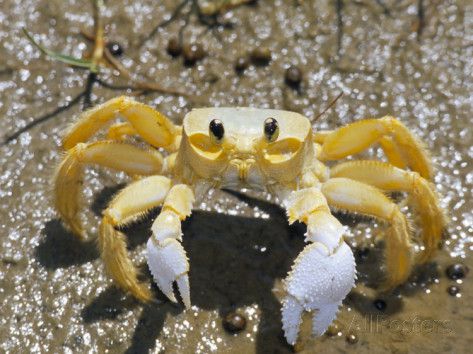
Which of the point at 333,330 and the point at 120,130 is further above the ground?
the point at 120,130

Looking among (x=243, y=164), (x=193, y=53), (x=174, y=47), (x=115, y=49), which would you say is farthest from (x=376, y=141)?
(x=115, y=49)

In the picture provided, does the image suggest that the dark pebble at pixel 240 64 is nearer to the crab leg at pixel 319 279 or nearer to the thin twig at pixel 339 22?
the thin twig at pixel 339 22

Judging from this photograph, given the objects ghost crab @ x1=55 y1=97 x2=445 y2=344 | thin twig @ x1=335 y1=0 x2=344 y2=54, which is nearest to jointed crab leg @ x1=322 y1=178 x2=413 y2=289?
ghost crab @ x1=55 y1=97 x2=445 y2=344

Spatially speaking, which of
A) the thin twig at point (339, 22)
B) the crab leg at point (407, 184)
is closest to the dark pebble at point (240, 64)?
the thin twig at point (339, 22)

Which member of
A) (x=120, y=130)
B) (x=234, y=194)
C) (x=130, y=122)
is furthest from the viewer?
(x=234, y=194)

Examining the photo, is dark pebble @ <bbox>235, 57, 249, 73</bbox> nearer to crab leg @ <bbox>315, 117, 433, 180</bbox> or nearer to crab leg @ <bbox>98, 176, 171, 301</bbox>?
crab leg @ <bbox>315, 117, 433, 180</bbox>

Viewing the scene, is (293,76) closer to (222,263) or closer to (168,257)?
(222,263)
